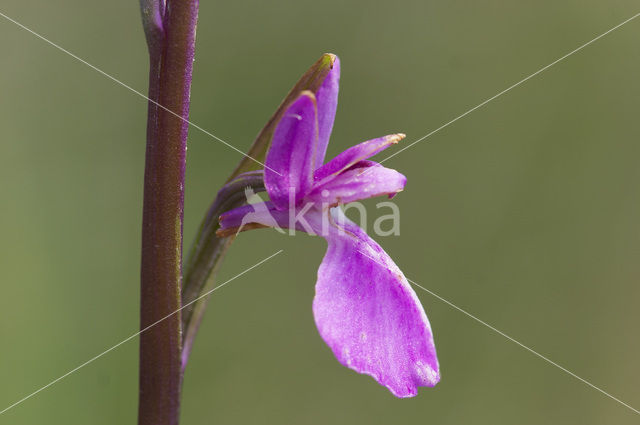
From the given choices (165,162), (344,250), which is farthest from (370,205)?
(165,162)

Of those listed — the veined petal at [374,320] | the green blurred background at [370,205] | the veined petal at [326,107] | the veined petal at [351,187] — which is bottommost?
the green blurred background at [370,205]

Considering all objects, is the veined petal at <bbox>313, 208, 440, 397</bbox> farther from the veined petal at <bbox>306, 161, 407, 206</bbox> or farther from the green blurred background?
the green blurred background

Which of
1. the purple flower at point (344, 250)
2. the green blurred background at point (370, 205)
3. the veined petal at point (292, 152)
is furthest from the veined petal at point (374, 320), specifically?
the green blurred background at point (370, 205)

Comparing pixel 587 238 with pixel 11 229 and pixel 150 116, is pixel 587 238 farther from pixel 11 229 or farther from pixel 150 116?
pixel 150 116

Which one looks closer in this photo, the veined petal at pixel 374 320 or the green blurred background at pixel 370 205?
the veined petal at pixel 374 320

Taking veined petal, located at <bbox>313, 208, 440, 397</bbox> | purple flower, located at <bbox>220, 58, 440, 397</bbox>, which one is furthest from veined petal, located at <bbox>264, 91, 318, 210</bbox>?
veined petal, located at <bbox>313, 208, 440, 397</bbox>

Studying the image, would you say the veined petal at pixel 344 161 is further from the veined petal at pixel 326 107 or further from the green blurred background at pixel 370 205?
the green blurred background at pixel 370 205

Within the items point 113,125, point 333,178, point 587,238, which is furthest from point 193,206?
point 333,178

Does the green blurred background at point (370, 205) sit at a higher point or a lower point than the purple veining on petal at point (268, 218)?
lower
